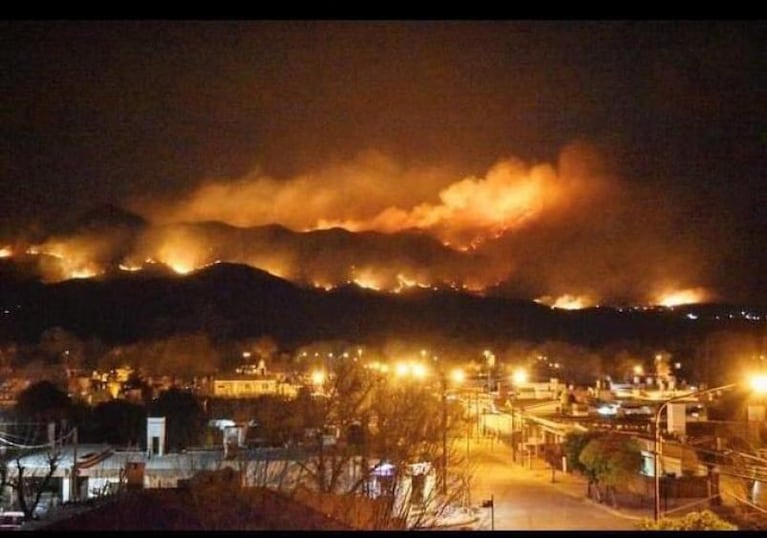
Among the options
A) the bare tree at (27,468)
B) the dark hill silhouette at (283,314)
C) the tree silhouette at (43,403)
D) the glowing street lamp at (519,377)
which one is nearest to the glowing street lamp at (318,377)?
the tree silhouette at (43,403)

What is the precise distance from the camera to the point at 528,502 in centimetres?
1162

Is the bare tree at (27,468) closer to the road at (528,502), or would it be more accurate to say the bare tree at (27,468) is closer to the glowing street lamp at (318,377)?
the road at (528,502)

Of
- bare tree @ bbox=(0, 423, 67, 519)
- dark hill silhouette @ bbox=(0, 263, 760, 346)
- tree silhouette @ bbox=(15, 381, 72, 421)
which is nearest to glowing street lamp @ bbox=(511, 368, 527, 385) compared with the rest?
dark hill silhouette @ bbox=(0, 263, 760, 346)

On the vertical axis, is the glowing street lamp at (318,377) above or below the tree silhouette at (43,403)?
above

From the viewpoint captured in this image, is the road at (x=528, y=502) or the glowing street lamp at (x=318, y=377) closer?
the road at (x=528, y=502)

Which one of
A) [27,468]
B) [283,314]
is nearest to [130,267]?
[283,314]

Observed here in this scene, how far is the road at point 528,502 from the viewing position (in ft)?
33.2

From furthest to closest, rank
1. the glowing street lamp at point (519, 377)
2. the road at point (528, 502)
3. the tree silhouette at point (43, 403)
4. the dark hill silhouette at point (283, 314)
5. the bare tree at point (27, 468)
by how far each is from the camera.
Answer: the dark hill silhouette at point (283, 314), the glowing street lamp at point (519, 377), the tree silhouette at point (43, 403), the road at point (528, 502), the bare tree at point (27, 468)

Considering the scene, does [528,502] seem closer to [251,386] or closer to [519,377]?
[251,386]

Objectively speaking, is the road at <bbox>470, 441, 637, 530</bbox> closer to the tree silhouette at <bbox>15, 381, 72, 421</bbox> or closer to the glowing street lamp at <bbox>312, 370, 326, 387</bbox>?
the glowing street lamp at <bbox>312, 370, 326, 387</bbox>

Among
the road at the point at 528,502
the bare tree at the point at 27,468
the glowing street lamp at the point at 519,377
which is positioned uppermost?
the glowing street lamp at the point at 519,377
